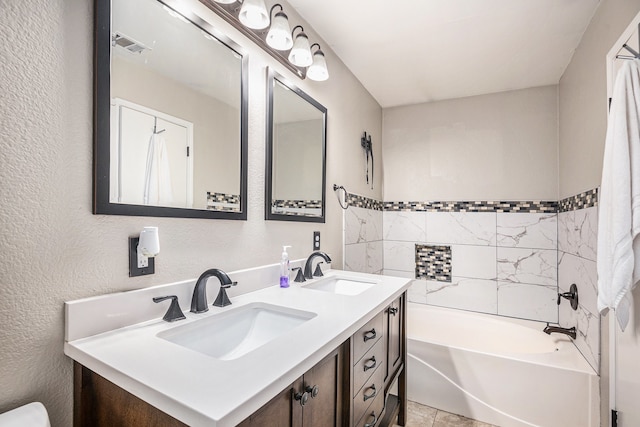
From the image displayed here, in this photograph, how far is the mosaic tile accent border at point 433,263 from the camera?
117 inches

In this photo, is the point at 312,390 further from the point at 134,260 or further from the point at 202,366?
the point at 134,260

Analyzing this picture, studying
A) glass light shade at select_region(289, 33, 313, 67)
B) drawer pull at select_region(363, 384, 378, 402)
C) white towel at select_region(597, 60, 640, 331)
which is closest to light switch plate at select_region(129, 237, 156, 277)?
drawer pull at select_region(363, 384, 378, 402)

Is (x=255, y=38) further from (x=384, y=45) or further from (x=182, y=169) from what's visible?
(x=384, y=45)

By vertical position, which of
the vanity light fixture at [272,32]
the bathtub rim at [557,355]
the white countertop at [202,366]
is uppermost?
the vanity light fixture at [272,32]

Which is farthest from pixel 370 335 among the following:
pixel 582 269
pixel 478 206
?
pixel 478 206

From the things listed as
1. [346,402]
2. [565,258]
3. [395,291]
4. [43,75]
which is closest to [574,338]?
[565,258]

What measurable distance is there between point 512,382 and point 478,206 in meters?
1.49

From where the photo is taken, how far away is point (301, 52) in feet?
5.25

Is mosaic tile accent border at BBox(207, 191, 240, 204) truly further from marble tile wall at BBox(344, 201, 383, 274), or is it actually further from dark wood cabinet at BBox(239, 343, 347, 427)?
marble tile wall at BBox(344, 201, 383, 274)

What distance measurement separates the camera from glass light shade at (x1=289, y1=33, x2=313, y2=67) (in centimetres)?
159

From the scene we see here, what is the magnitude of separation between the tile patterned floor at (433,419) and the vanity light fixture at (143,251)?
1.83 meters

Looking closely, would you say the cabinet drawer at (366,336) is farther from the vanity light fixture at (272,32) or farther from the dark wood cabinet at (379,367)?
the vanity light fixture at (272,32)

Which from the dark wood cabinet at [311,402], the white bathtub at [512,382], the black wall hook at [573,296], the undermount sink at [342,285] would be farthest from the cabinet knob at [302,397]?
the black wall hook at [573,296]

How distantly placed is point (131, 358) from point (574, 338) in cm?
262
